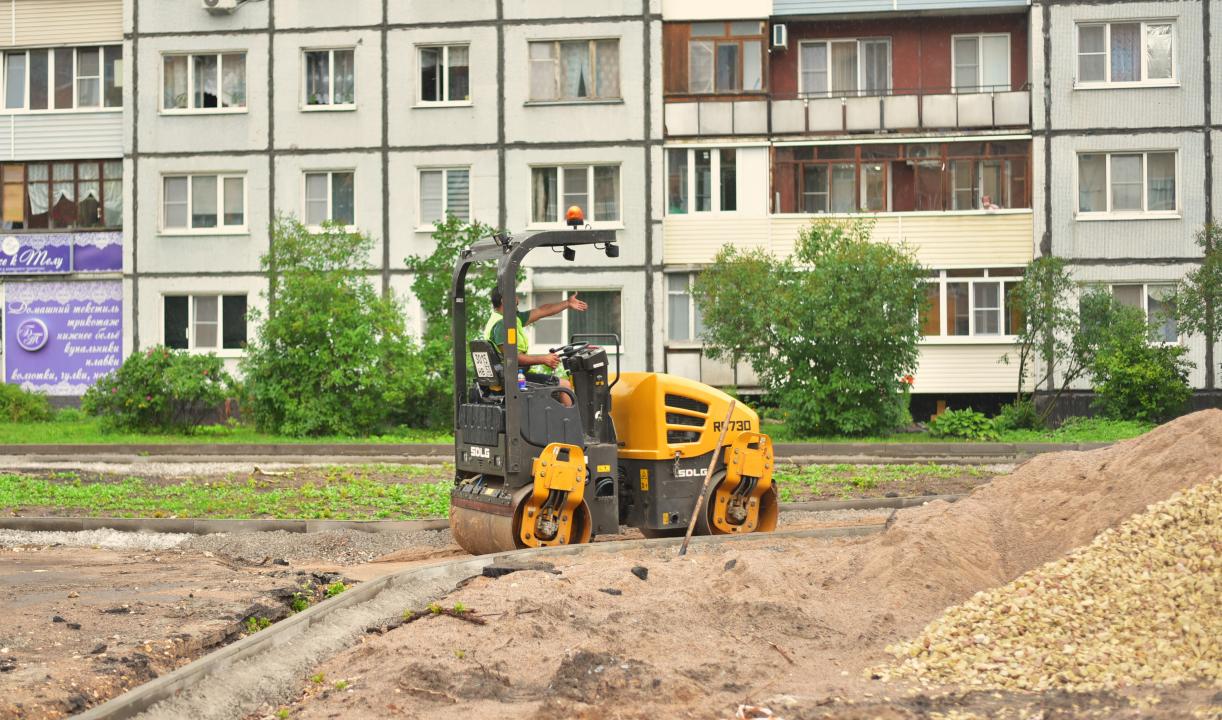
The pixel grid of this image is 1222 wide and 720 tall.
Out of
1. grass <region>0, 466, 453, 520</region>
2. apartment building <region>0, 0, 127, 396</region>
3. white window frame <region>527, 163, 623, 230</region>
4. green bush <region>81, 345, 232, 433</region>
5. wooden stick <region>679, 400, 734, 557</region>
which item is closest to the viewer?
wooden stick <region>679, 400, 734, 557</region>

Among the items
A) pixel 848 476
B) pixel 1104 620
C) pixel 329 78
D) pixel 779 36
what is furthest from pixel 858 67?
pixel 1104 620

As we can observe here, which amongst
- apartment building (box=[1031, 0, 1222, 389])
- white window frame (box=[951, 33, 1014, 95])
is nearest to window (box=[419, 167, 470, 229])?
white window frame (box=[951, 33, 1014, 95])

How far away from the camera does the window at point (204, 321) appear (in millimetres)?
38531

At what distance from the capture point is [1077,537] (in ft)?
33.0

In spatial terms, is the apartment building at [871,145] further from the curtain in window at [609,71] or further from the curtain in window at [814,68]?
the curtain in window at [609,71]

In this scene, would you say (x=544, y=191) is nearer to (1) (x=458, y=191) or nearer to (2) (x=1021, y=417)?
(1) (x=458, y=191)

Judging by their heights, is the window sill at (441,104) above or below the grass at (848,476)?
above

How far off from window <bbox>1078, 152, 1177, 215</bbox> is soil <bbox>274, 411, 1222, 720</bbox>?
25.4 metres

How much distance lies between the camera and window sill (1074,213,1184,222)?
115 ft

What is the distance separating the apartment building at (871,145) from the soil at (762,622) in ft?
80.1

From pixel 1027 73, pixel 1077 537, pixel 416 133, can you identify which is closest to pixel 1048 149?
pixel 1027 73

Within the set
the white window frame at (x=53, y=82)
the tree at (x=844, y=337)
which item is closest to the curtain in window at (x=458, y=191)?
the white window frame at (x=53, y=82)

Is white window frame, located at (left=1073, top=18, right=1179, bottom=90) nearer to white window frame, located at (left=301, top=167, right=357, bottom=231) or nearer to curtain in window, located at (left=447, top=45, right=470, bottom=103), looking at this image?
curtain in window, located at (left=447, top=45, right=470, bottom=103)

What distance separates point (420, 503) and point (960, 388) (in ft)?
72.7
